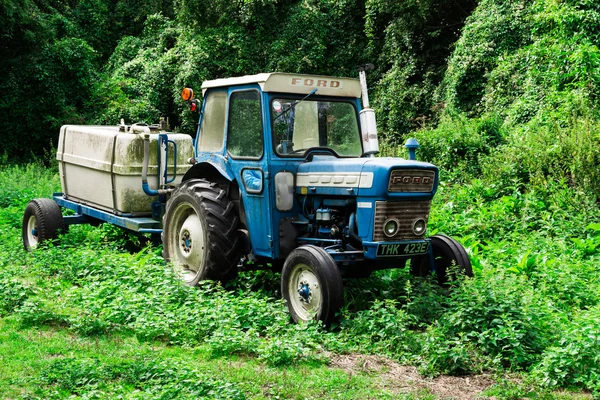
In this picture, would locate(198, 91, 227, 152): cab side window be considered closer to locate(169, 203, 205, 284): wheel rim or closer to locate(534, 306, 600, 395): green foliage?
locate(169, 203, 205, 284): wheel rim

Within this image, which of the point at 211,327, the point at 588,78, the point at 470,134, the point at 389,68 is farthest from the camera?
the point at 389,68

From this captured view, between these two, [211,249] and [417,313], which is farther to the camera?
[211,249]

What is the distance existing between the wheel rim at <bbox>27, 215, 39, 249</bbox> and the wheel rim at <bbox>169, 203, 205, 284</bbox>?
3.12 meters

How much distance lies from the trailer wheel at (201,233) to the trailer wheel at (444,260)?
201cm

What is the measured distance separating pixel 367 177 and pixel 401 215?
1.71 feet

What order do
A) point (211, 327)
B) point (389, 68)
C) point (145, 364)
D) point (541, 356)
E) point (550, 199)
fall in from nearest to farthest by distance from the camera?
1. point (145, 364)
2. point (541, 356)
3. point (211, 327)
4. point (550, 199)
5. point (389, 68)

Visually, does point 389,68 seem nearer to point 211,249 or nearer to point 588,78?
point 588,78

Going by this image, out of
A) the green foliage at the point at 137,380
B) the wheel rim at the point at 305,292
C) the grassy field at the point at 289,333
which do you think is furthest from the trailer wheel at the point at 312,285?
the green foliage at the point at 137,380

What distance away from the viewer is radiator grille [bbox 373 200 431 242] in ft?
22.6

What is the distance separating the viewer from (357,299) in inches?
289

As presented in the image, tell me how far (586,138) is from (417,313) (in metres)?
5.45

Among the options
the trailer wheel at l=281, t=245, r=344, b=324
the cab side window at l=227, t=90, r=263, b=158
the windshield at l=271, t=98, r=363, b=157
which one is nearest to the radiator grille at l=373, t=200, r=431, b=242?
the trailer wheel at l=281, t=245, r=344, b=324

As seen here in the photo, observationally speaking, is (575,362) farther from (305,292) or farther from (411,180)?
(305,292)

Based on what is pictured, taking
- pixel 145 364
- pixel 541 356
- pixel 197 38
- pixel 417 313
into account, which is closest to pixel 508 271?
pixel 417 313
